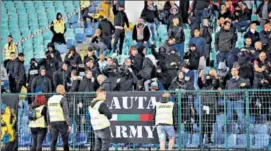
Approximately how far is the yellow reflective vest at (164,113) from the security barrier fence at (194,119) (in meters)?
0.28

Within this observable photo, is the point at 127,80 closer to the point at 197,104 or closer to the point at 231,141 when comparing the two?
the point at 197,104

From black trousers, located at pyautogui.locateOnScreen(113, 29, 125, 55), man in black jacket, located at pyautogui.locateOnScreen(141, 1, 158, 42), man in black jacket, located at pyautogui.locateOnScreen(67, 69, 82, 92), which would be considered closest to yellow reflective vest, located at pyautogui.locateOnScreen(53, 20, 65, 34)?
black trousers, located at pyautogui.locateOnScreen(113, 29, 125, 55)

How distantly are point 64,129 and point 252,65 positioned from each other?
474 centimetres

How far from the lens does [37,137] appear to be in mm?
15422

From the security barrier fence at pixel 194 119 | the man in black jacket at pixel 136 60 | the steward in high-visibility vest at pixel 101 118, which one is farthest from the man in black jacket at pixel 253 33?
the steward in high-visibility vest at pixel 101 118

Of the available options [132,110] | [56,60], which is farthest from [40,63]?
[132,110]

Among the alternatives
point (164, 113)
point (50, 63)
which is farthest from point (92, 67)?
point (164, 113)

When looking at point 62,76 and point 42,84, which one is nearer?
point 42,84

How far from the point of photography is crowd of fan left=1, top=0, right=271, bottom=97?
51.7ft

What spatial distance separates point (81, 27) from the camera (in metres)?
22.9

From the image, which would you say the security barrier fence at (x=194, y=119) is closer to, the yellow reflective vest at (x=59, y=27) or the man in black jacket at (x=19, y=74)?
the man in black jacket at (x=19, y=74)

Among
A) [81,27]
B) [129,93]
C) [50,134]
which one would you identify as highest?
[81,27]

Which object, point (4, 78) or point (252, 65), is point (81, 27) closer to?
point (4, 78)

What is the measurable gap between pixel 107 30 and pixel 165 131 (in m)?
6.51
